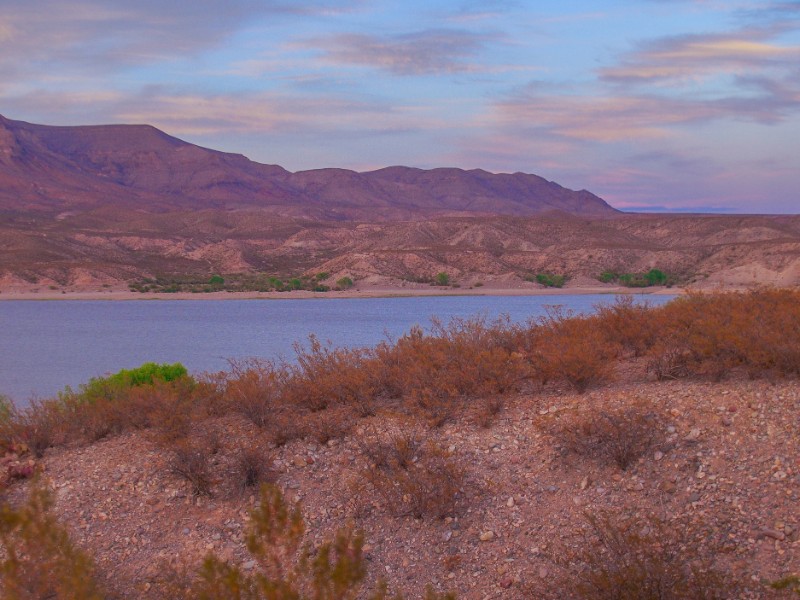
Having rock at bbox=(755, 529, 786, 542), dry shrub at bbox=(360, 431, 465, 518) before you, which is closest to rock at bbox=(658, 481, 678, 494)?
rock at bbox=(755, 529, 786, 542)

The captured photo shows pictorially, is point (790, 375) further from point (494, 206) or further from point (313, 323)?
point (494, 206)

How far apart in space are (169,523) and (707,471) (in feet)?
16.5

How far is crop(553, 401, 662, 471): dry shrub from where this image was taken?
780cm

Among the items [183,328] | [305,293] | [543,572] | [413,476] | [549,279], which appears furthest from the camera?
[549,279]

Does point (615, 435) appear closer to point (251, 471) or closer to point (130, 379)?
point (251, 471)

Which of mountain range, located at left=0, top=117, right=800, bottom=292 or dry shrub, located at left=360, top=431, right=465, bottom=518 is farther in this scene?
mountain range, located at left=0, top=117, right=800, bottom=292

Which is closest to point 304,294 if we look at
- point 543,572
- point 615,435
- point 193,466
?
point 193,466

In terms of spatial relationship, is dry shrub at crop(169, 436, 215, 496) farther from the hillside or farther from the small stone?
the hillside

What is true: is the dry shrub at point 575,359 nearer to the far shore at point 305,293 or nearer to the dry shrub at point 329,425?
the dry shrub at point 329,425

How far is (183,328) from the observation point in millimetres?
41094

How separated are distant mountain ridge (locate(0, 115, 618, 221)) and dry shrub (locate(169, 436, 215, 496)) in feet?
433

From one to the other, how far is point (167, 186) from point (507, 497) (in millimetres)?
179631

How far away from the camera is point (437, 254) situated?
74375 millimetres

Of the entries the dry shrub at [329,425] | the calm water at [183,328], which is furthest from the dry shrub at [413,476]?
the calm water at [183,328]
